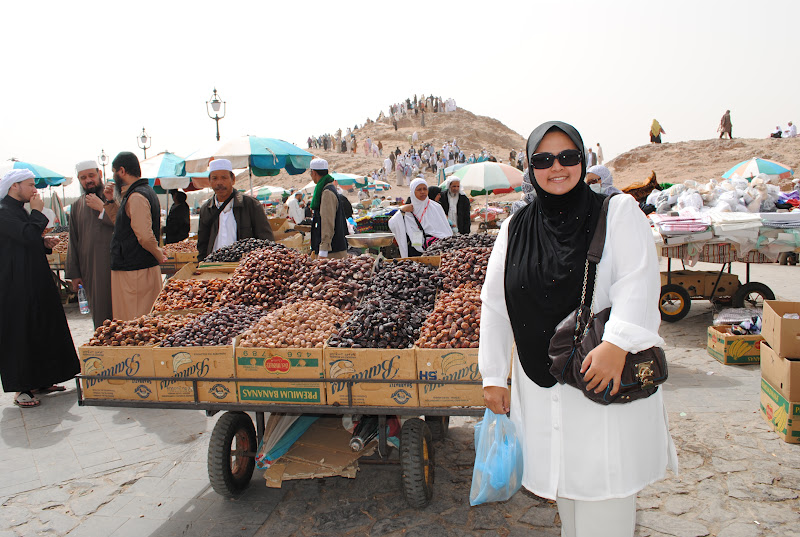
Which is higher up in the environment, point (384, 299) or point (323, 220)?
point (323, 220)

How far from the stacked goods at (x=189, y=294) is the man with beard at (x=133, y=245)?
1.87 ft

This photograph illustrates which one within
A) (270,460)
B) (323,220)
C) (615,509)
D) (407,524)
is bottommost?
(407,524)

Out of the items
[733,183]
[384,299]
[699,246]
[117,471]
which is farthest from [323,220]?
[733,183]

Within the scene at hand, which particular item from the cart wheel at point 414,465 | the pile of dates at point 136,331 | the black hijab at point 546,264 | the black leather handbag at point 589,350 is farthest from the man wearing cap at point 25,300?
the black leather handbag at point 589,350

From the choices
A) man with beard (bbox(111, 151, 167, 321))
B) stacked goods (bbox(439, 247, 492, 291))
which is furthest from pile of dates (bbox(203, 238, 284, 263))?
stacked goods (bbox(439, 247, 492, 291))

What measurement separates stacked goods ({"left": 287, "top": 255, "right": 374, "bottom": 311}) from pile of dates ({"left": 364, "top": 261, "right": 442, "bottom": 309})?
0.11 m

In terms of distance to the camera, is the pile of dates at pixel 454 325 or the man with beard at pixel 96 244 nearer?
the pile of dates at pixel 454 325

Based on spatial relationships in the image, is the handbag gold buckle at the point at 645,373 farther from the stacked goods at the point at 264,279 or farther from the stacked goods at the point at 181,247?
the stacked goods at the point at 181,247

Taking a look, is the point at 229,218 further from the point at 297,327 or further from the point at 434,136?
the point at 434,136

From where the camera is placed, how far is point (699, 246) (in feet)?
21.7

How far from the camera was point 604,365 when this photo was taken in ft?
5.81

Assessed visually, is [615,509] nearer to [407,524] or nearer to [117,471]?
[407,524]

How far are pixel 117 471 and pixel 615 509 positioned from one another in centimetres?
344

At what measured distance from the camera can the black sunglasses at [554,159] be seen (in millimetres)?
1902
